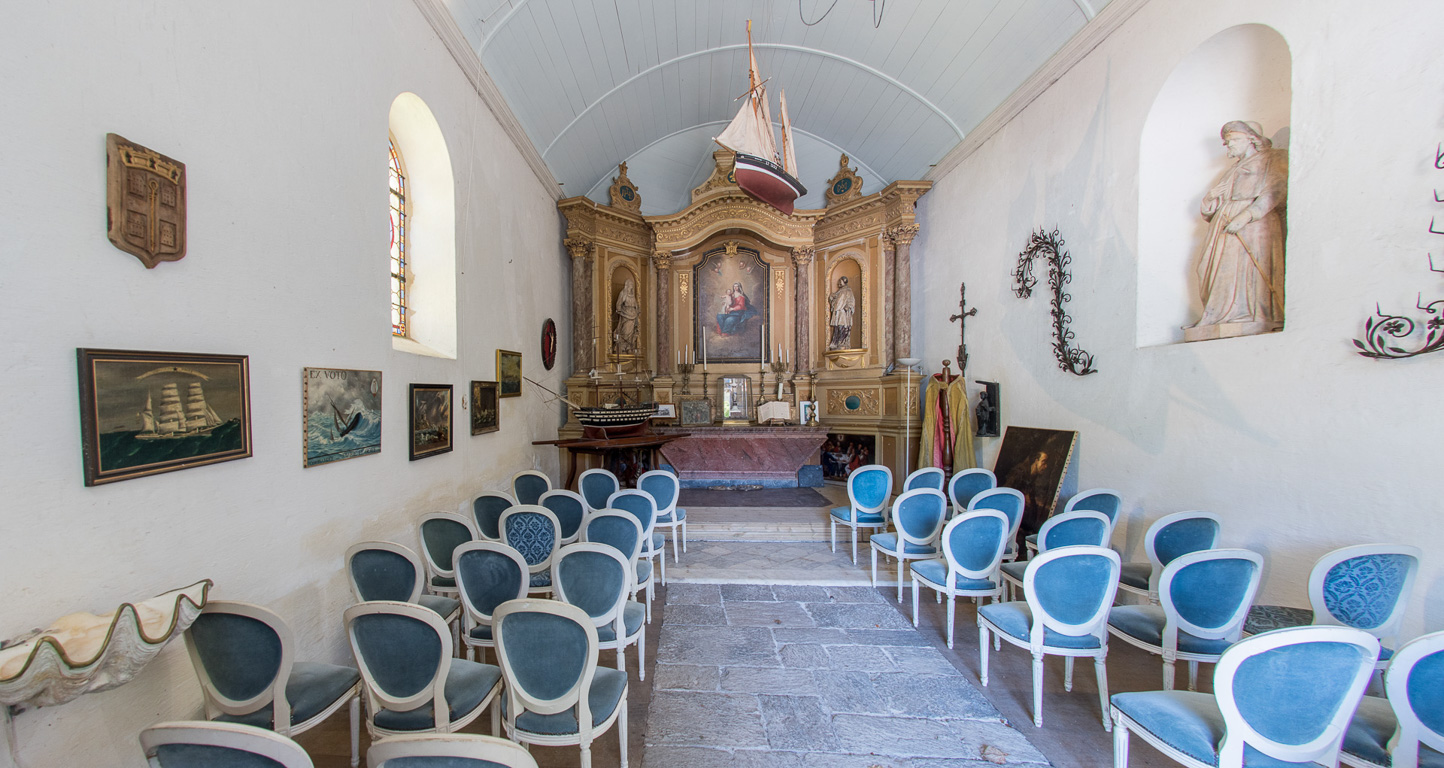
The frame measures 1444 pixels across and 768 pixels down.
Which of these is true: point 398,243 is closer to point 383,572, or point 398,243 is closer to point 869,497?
point 383,572

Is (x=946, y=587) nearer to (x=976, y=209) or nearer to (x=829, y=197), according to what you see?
(x=976, y=209)

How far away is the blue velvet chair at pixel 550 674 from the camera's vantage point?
1.80 meters

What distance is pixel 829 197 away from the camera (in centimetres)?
846

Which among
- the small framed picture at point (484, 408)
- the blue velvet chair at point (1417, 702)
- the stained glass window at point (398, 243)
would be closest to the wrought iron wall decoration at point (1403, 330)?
the blue velvet chair at point (1417, 702)

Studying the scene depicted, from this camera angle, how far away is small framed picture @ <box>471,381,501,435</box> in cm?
477

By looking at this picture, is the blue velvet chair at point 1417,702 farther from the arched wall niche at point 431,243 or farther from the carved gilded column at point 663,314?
the carved gilded column at point 663,314

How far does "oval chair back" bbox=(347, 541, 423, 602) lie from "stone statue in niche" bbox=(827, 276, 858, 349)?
6.88m

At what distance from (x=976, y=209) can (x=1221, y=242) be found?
121 inches

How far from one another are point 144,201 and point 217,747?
201 cm

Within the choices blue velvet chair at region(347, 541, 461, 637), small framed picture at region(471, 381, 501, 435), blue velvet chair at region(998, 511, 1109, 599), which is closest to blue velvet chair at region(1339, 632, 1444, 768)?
blue velvet chair at region(998, 511, 1109, 599)

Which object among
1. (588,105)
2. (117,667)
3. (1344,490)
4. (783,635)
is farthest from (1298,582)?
(588,105)

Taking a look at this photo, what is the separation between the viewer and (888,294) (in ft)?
25.2

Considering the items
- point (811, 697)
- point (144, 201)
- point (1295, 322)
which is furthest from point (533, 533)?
point (1295, 322)

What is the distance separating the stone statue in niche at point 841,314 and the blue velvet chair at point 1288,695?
6739 mm
